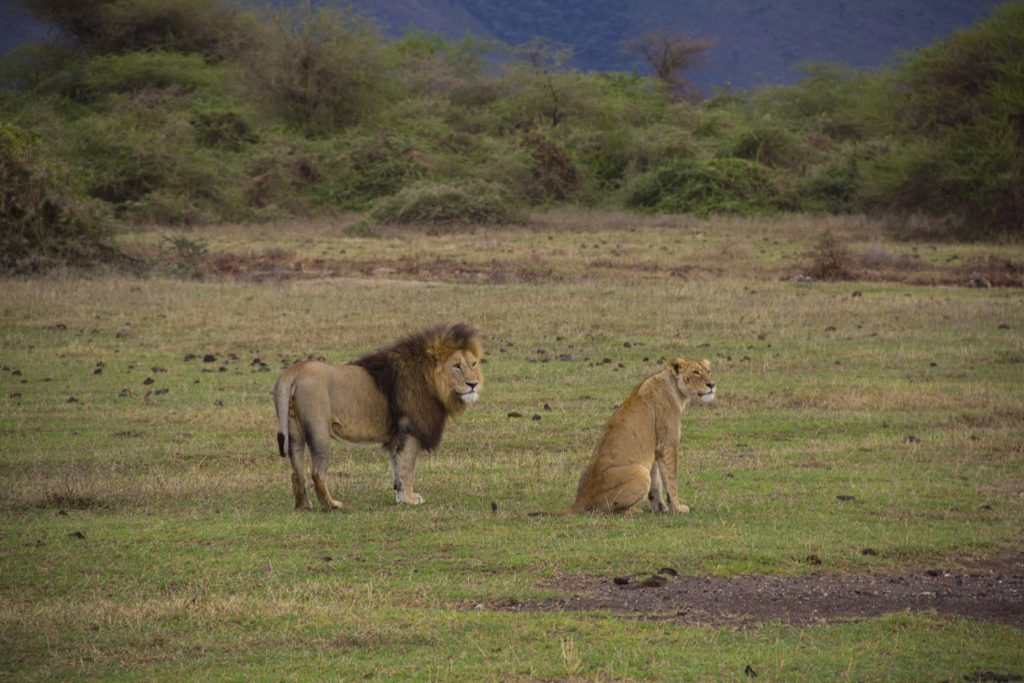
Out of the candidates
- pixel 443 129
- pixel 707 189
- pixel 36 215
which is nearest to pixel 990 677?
pixel 36 215

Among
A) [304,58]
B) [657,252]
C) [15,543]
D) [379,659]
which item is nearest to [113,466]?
[15,543]

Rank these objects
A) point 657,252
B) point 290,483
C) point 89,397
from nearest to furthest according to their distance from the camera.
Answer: point 290,483
point 89,397
point 657,252

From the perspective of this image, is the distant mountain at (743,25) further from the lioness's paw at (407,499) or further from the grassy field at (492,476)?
the lioness's paw at (407,499)

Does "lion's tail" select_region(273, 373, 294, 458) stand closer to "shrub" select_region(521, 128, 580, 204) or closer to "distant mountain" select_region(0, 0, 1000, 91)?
"shrub" select_region(521, 128, 580, 204)

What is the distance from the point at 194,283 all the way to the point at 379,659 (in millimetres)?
19327

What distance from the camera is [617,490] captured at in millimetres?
9859

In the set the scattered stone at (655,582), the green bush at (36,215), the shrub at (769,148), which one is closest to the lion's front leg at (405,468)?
the scattered stone at (655,582)

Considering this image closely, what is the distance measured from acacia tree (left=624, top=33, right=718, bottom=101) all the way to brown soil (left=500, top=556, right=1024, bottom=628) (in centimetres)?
6800

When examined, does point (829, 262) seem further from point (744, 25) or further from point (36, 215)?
point (744, 25)

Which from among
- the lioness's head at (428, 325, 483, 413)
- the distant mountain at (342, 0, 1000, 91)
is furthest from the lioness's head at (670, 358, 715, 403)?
the distant mountain at (342, 0, 1000, 91)

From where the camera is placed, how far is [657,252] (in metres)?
30.0

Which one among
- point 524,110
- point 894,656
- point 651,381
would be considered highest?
point 524,110

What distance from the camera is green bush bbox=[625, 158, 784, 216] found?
40.2m

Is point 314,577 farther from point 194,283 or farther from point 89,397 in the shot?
point 194,283
